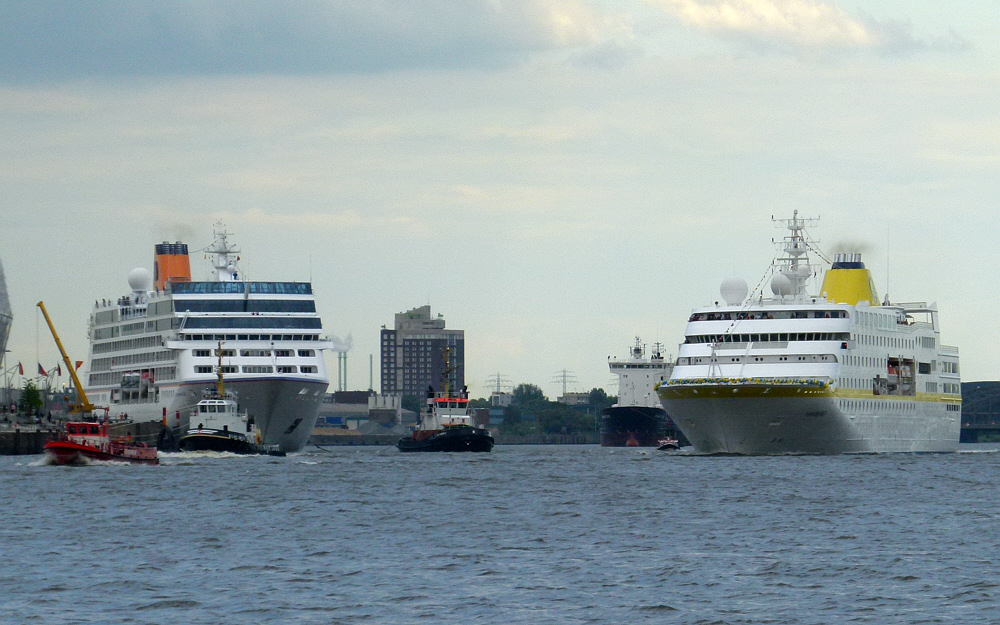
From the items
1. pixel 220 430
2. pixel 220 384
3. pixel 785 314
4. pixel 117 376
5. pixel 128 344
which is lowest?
pixel 220 430

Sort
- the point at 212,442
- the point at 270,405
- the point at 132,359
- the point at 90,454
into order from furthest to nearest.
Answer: the point at 132,359 → the point at 270,405 → the point at 212,442 → the point at 90,454

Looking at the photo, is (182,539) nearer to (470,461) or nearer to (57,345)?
(470,461)

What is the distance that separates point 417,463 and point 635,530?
181 ft

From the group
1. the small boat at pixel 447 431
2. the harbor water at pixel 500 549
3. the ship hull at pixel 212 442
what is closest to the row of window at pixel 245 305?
the small boat at pixel 447 431

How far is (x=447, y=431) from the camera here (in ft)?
451

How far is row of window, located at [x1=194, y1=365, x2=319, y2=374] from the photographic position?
127938 mm

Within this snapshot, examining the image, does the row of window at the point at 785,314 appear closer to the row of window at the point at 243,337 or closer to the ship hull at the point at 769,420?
the ship hull at the point at 769,420

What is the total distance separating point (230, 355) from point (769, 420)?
4221 centimetres

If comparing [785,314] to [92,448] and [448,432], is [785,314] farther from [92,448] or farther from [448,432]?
[92,448]

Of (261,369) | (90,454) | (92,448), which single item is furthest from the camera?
(261,369)

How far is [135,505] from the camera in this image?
69125 mm

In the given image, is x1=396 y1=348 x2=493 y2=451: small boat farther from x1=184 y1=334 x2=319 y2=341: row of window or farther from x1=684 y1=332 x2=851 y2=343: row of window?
x1=684 y1=332 x2=851 y2=343: row of window

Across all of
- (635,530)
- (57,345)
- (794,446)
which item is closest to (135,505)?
(635,530)

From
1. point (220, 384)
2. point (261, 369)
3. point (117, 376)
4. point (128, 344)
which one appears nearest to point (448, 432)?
point (261, 369)
